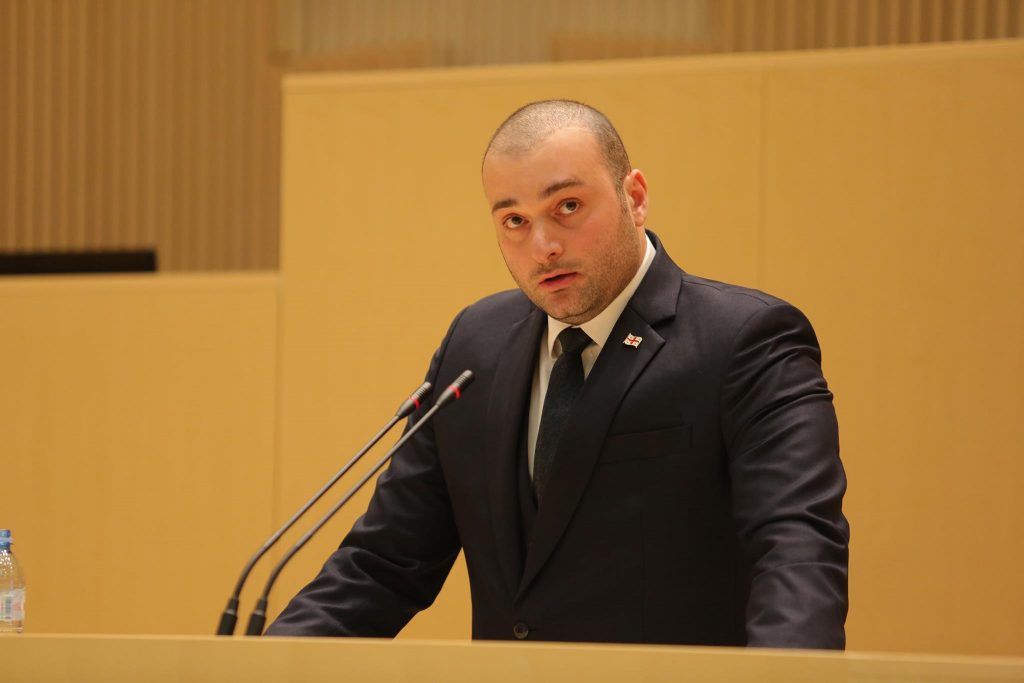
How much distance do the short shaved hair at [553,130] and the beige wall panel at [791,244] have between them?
153 cm

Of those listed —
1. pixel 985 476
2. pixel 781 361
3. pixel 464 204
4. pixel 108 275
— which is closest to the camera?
pixel 781 361

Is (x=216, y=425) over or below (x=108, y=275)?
below

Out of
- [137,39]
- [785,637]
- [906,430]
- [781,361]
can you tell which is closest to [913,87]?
[906,430]

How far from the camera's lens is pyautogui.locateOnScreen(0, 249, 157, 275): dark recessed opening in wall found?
4.44 meters

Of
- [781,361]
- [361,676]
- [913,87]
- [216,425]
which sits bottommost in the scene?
[216,425]

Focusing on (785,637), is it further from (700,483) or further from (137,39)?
(137,39)

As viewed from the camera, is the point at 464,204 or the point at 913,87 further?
the point at 464,204

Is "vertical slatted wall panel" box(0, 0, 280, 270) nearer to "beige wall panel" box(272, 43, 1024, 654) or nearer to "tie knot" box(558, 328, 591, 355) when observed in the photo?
"beige wall panel" box(272, 43, 1024, 654)

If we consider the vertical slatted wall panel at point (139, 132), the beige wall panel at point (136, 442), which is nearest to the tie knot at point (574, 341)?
the beige wall panel at point (136, 442)

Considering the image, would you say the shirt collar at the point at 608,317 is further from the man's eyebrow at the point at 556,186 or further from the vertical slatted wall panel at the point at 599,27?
the vertical slatted wall panel at the point at 599,27

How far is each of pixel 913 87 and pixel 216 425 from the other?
2.35 m

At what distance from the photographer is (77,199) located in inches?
231

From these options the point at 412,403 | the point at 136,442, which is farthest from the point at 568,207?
the point at 136,442

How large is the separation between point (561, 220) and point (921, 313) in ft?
5.83
